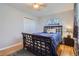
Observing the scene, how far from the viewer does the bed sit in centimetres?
130

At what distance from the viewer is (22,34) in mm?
1365

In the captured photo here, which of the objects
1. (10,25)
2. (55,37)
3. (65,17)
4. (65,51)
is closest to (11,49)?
(10,25)

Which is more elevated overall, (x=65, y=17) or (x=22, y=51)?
(x=65, y=17)

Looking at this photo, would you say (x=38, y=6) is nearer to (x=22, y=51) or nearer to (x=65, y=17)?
(x=65, y=17)

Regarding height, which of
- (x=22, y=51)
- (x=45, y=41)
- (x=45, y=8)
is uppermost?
(x=45, y=8)

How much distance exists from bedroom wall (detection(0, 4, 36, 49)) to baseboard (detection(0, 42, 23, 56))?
4 centimetres

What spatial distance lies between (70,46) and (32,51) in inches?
20.3

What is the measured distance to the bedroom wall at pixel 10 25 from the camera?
1.30 m

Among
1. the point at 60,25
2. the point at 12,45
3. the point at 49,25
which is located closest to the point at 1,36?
the point at 12,45

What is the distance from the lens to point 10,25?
133 centimetres

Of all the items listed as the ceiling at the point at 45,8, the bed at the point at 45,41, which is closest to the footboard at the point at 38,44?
the bed at the point at 45,41

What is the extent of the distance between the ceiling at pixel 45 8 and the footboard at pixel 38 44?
319 mm

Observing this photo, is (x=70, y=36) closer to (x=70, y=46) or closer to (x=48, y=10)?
(x=70, y=46)

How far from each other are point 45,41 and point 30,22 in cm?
34
